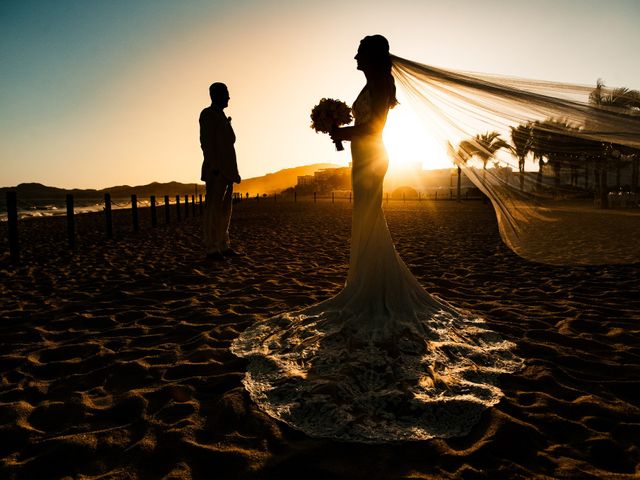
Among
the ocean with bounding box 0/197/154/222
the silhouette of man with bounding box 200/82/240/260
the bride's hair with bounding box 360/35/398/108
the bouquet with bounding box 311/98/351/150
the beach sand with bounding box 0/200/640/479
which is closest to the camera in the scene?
the beach sand with bounding box 0/200/640/479

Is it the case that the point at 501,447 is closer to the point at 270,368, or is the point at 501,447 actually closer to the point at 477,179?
the point at 270,368

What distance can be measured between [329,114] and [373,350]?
2.43m

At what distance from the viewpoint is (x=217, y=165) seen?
7078 mm

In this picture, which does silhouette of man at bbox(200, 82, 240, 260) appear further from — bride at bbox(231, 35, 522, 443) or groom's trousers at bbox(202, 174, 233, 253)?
bride at bbox(231, 35, 522, 443)

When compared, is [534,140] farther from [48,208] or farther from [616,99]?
[48,208]

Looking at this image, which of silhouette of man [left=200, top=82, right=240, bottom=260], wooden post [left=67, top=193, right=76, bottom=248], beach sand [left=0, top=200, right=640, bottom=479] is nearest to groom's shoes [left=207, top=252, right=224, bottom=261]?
silhouette of man [left=200, top=82, right=240, bottom=260]

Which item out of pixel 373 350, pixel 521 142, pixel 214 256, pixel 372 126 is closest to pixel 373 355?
pixel 373 350

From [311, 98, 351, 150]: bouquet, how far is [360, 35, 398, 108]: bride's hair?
37.9 inches

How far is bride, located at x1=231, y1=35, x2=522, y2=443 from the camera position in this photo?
Answer: 85.1 inches

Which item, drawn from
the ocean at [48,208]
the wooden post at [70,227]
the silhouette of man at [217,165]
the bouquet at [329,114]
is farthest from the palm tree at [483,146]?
the ocean at [48,208]

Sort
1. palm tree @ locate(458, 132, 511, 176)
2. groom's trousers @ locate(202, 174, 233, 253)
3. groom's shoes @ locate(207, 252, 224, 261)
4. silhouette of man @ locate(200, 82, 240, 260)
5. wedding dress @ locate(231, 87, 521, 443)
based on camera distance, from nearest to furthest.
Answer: wedding dress @ locate(231, 87, 521, 443), palm tree @ locate(458, 132, 511, 176), silhouette of man @ locate(200, 82, 240, 260), groom's trousers @ locate(202, 174, 233, 253), groom's shoes @ locate(207, 252, 224, 261)

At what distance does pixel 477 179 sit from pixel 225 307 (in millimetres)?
2938

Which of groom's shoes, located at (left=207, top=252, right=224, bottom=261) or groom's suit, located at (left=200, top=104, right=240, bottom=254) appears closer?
groom's suit, located at (left=200, top=104, right=240, bottom=254)

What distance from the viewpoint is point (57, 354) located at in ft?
10.4
